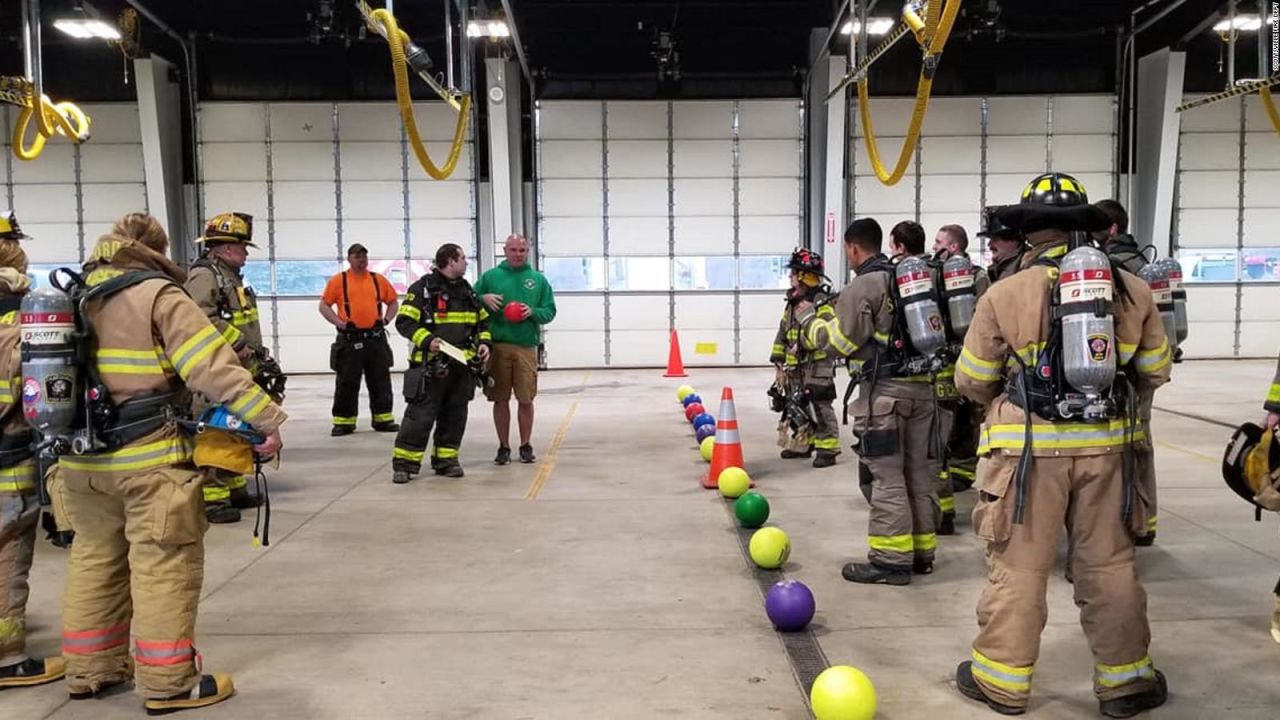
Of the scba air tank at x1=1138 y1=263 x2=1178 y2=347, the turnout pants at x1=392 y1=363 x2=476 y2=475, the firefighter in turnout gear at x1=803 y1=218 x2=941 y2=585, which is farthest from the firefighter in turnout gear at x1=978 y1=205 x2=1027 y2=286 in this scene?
the turnout pants at x1=392 y1=363 x2=476 y2=475

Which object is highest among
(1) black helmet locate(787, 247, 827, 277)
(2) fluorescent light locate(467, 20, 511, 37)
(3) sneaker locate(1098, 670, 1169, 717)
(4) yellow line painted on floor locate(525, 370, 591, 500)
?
(2) fluorescent light locate(467, 20, 511, 37)

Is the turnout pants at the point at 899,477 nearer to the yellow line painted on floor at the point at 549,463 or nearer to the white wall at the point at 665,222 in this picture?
the yellow line painted on floor at the point at 549,463

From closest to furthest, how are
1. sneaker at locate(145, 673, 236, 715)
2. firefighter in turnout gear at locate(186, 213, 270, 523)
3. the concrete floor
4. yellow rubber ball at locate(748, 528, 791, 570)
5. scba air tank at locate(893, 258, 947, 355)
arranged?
1. sneaker at locate(145, 673, 236, 715)
2. the concrete floor
3. scba air tank at locate(893, 258, 947, 355)
4. yellow rubber ball at locate(748, 528, 791, 570)
5. firefighter in turnout gear at locate(186, 213, 270, 523)

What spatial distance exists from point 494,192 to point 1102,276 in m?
15.3

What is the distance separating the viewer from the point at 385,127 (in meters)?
19.6

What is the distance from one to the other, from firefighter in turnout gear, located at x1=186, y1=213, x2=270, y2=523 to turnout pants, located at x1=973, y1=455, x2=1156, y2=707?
4.98m

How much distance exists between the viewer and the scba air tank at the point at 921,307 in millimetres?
4910

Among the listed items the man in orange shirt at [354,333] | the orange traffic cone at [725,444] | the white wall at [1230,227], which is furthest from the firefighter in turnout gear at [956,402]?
the white wall at [1230,227]

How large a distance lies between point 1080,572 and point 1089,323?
36.7 inches

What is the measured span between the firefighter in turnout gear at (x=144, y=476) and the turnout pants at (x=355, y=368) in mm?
7235

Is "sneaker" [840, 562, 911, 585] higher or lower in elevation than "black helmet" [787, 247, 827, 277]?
lower

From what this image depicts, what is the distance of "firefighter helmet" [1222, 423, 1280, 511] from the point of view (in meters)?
3.73

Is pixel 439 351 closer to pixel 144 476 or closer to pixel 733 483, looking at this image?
pixel 733 483

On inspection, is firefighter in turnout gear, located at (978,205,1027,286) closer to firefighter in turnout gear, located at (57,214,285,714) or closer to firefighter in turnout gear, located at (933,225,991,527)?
firefighter in turnout gear, located at (933,225,991,527)
